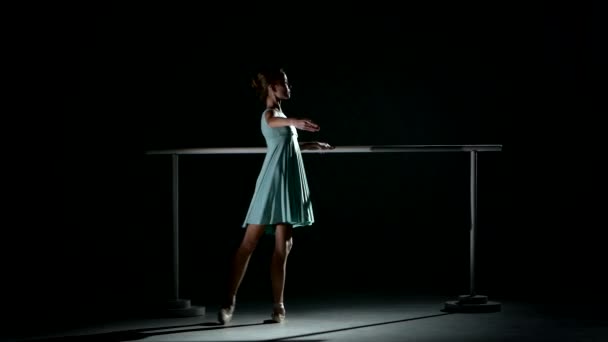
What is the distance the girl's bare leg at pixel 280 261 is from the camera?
5.78 m

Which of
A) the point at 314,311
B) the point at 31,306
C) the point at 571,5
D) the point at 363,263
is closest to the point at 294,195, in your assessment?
the point at 314,311

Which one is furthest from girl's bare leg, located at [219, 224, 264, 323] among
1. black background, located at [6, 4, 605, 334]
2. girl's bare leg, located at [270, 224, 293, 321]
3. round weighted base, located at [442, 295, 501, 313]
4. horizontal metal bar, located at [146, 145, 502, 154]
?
black background, located at [6, 4, 605, 334]

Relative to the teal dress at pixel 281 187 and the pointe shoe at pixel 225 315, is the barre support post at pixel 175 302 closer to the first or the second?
the pointe shoe at pixel 225 315

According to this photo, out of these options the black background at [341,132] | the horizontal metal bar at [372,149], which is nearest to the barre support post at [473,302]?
the horizontal metal bar at [372,149]

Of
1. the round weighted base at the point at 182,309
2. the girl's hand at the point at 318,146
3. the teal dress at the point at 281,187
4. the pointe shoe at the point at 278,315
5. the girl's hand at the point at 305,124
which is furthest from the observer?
the round weighted base at the point at 182,309

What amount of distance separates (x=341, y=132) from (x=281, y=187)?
2.53m

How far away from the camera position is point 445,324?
5.67 metres

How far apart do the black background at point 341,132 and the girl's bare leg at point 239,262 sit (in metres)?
2.09

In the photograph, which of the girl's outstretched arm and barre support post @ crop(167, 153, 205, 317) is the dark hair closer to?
the girl's outstretched arm

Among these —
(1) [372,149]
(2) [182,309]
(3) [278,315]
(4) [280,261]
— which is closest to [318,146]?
(1) [372,149]

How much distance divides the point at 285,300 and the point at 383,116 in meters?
2.07

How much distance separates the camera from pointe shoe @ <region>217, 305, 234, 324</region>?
5.79 m

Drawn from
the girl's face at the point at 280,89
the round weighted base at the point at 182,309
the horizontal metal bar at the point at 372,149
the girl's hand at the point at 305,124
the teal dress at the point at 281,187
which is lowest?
the round weighted base at the point at 182,309

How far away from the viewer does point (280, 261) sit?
582cm
